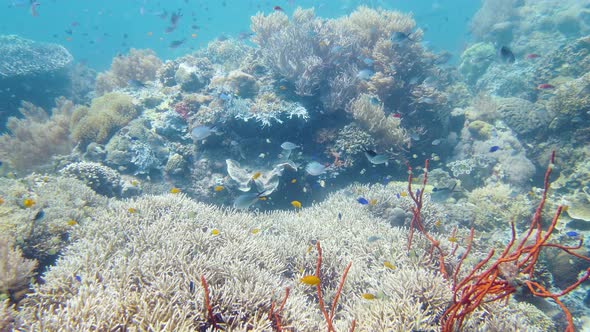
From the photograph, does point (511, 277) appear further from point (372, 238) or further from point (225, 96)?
point (225, 96)

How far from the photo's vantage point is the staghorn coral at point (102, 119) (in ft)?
27.4

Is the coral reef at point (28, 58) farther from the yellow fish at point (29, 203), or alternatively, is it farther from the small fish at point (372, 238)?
the small fish at point (372, 238)

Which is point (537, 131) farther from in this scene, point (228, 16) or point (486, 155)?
point (228, 16)

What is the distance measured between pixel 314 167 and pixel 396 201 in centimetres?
230

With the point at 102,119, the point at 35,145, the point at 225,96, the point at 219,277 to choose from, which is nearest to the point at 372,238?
the point at 219,277

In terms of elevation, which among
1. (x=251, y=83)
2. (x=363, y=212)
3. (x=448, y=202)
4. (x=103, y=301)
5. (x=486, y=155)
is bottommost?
(x=103, y=301)

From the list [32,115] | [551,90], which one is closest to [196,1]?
[32,115]

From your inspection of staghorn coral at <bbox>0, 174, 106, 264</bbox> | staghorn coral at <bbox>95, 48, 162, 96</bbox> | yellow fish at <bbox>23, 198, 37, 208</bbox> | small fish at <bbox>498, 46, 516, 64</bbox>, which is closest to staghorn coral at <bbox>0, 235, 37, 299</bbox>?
A: staghorn coral at <bbox>0, 174, 106, 264</bbox>

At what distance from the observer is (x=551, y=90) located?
1176 cm

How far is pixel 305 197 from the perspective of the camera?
25.8 ft

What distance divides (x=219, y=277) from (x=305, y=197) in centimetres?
451

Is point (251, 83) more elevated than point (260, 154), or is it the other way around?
point (251, 83)

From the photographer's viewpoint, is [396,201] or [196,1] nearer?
[396,201]

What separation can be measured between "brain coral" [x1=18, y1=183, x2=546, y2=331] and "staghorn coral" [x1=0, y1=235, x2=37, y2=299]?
359 millimetres
